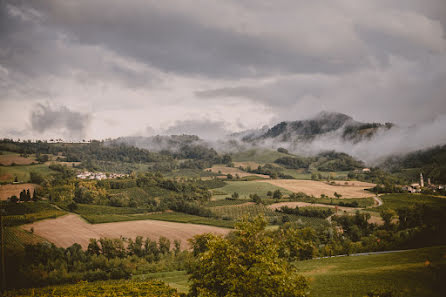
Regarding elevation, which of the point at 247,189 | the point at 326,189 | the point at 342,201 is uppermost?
the point at 326,189

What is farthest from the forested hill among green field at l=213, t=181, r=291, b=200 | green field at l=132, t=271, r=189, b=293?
green field at l=132, t=271, r=189, b=293

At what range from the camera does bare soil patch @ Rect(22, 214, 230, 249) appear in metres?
66.3

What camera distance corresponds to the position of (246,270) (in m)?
19.6

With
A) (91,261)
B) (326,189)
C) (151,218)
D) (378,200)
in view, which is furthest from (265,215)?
(91,261)

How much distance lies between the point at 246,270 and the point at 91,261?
4967 cm

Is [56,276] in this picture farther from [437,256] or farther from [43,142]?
[43,142]

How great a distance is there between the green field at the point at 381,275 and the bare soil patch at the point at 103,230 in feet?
118

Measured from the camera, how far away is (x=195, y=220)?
338 feet

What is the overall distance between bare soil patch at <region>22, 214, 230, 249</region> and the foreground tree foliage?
54.4 meters

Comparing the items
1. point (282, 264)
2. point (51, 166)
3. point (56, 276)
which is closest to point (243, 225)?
point (282, 264)

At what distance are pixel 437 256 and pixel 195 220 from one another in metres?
75.9

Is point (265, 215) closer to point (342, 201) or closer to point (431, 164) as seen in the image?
point (342, 201)

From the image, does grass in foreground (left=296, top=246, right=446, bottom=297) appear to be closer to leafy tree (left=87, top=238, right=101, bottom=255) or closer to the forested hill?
leafy tree (left=87, top=238, right=101, bottom=255)

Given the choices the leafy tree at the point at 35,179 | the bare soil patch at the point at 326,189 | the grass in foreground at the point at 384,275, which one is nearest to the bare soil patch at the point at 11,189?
the leafy tree at the point at 35,179
